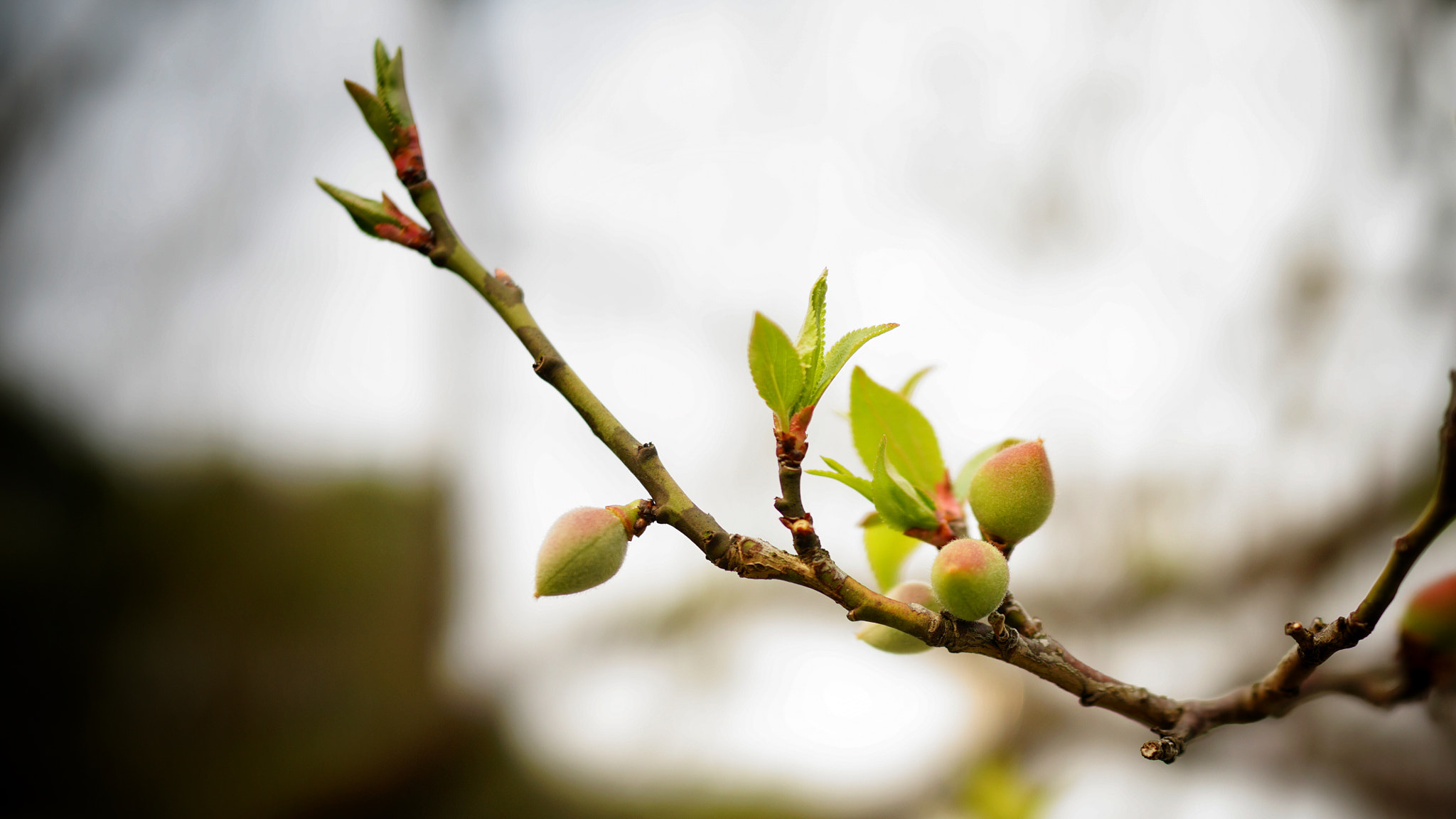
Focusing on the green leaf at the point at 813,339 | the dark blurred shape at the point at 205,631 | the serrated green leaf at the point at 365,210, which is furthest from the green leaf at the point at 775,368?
the dark blurred shape at the point at 205,631

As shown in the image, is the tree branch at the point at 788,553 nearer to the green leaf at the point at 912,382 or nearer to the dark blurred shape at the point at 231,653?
the green leaf at the point at 912,382

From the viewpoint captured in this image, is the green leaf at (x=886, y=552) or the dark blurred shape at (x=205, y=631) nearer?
the green leaf at (x=886, y=552)

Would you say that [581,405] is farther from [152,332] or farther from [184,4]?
[184,4]

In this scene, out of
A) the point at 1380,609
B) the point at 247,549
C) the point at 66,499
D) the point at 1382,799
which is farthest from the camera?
the point at 247,549

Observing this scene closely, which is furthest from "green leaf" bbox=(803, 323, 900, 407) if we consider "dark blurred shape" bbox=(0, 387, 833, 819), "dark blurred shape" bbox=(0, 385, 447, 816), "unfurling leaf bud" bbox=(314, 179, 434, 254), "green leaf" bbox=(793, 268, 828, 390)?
"dark blurred shape" bbox=(0, 385, 447, 816)

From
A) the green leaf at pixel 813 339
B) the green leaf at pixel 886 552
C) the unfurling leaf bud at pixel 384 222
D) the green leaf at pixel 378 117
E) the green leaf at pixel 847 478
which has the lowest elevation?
the green leaf at pixel 847 478

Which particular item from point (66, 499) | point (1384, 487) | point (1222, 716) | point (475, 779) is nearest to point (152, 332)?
point (66, 499)

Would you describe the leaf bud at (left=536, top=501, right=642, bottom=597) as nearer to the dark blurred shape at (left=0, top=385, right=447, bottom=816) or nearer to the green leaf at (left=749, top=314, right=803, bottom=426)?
the green leaf at (left=749, top=314, right=803, bottom=426)
